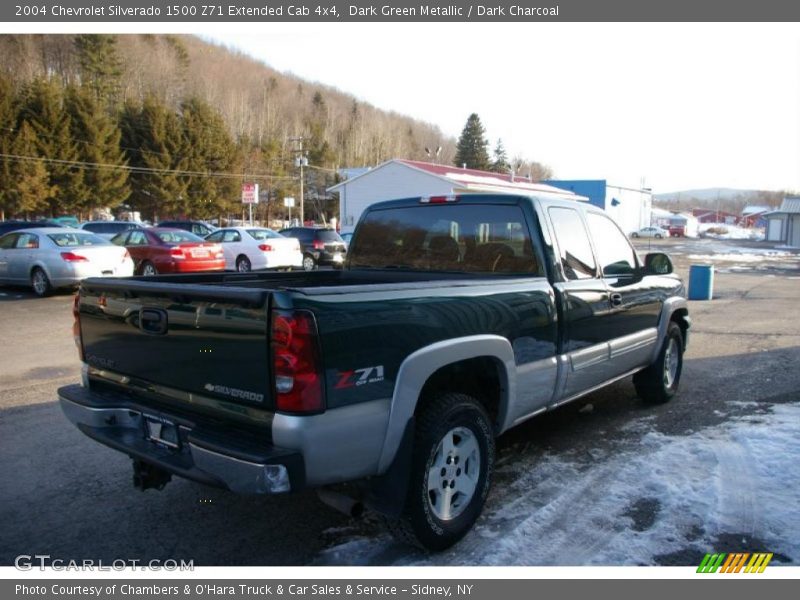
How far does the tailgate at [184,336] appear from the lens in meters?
2.74

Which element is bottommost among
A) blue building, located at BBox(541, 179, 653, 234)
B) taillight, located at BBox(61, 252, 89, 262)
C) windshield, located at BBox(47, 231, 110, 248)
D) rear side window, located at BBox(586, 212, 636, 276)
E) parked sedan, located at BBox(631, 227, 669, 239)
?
taillight, located at BBox(61, 252, 89, 262)

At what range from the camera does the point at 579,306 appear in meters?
4.41

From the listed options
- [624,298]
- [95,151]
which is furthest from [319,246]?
[95,151]

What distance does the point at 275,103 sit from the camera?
91.6m

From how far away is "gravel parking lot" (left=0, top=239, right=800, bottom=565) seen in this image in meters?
3.33

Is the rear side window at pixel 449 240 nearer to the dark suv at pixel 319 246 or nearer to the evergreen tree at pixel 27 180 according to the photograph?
the dark suv at pixel 319 246

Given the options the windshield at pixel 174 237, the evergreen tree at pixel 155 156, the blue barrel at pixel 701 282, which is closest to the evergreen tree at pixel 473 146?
the evergreen tree at pixel 155 156

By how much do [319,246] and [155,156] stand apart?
36.6 metres

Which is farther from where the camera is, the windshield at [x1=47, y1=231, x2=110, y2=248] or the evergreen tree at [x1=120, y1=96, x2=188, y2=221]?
the evergreen tree at [x1=120, y1=96, x2=188, y2=221]

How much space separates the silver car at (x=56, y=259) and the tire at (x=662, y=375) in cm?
1205

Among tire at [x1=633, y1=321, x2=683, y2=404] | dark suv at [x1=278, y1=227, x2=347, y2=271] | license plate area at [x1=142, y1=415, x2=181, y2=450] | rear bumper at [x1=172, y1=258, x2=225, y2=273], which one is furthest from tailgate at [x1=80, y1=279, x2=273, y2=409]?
dark suv at [x1=278, y1=227, x2=347, y2=271]

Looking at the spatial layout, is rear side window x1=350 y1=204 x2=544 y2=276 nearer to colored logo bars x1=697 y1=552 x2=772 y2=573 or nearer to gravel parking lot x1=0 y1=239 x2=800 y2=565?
gravel parking lot x1=0 y1=239 x2=800 y2=565

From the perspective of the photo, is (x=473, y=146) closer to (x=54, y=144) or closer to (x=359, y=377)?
(x=54, y=144)

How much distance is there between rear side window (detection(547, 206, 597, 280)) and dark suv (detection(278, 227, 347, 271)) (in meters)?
18.5
